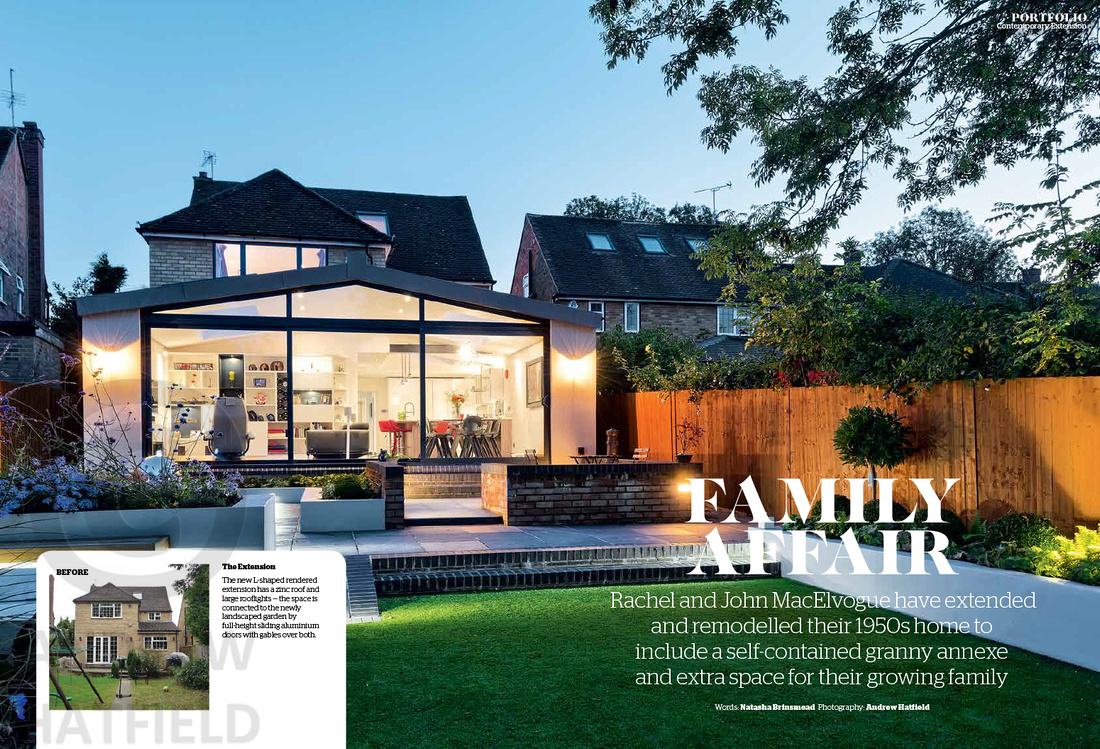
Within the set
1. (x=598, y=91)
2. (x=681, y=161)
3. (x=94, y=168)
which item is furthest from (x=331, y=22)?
(x=94, y=168)

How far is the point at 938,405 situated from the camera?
285 inches

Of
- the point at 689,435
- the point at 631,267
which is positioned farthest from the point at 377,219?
the point at 689,435

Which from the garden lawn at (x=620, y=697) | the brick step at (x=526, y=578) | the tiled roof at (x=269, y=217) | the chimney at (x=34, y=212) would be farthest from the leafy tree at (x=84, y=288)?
the garden lawn at (x=620, y=697)

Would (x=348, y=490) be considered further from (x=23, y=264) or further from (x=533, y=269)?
(x=533, y=269)

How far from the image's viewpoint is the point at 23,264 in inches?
803

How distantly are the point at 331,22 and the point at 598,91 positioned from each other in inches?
241

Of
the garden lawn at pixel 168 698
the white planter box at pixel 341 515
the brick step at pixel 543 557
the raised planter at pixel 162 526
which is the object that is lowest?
the brick step at pixel 543 557

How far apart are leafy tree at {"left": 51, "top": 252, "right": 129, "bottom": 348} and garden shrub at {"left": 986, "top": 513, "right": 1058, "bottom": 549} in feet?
81.2

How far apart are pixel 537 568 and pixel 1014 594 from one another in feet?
12.3

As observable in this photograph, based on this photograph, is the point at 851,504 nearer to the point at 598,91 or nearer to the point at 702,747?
the point at 702,747

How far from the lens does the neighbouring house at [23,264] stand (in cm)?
1469

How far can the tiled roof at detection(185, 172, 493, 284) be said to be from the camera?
72.4 ft

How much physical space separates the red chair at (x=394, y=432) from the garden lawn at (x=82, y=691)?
1281 cm

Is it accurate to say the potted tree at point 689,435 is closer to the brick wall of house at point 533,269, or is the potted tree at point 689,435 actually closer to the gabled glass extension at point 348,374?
the gabled glass extension at point 348,374
